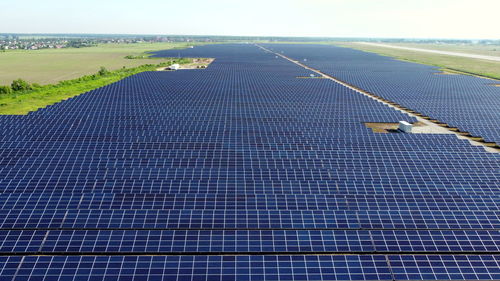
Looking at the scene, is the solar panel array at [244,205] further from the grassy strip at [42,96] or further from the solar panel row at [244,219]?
the grassy strip at [42,96]

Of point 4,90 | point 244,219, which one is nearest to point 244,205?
point 244,219

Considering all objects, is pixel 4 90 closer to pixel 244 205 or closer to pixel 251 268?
pixel 244 205

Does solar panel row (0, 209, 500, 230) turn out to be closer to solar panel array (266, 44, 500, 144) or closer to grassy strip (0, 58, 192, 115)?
solar panel array (266, 44, 500, 144)

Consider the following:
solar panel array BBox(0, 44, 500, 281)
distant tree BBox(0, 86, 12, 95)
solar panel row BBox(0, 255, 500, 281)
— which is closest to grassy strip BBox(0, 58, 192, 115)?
distant tree BBox(0, 86, 12, 95)

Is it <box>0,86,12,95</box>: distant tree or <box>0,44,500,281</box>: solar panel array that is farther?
<box>0,86,12,95</box>: distant tree

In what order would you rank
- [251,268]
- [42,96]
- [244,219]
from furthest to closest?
1. [42,96]
2. [244,219]
3. [251,268]

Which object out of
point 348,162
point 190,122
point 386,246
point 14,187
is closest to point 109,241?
point 14,187

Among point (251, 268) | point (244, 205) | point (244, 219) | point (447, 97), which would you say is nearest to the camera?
point (251, 268)

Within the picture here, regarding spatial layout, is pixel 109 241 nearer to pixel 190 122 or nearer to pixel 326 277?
pixel 326 277
